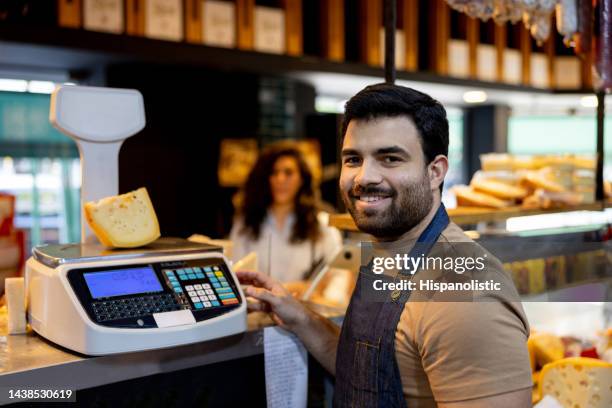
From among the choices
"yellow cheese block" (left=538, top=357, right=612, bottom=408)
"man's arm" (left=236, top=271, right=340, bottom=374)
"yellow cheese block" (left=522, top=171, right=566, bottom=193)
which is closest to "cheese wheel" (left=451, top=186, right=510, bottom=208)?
"yellow cheese block" (left=522, top=171, right=566, bottom=193)

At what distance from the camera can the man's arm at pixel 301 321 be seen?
4.71ft

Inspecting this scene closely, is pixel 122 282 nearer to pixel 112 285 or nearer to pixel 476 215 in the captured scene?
pixel 112 285

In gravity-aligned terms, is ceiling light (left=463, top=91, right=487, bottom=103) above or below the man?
above

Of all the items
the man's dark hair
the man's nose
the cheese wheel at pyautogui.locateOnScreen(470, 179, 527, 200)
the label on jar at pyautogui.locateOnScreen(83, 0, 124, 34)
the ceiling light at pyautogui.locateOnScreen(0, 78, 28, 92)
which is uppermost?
the label on jar at pyautogui.locateOnScreen(83, 0, 124, 34)

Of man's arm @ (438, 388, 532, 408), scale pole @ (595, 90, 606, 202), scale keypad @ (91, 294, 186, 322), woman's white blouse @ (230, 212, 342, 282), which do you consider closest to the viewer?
man's arm @ (438, 388, 532, 408)

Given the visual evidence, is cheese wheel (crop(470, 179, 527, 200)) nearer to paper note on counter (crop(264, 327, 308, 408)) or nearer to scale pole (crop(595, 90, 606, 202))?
scale pole (crop(595, 90, 606, 202))

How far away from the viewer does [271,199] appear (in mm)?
3367

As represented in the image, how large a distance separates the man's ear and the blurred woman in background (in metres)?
1.96

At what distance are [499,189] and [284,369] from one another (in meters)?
0.98

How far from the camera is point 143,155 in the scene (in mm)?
3982

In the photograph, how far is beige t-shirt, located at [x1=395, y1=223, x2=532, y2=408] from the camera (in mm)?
1065

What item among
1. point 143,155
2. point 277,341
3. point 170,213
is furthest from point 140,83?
point 277,341

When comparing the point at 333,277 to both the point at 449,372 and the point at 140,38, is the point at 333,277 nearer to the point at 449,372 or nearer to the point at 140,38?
the point at 449,372

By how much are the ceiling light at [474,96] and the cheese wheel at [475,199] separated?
3.71m
